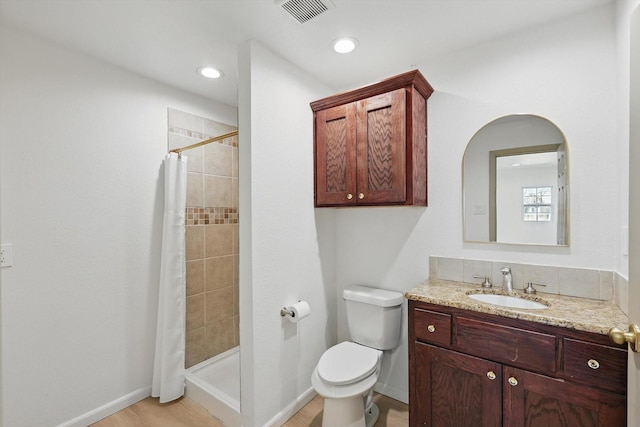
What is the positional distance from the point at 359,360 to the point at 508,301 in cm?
93

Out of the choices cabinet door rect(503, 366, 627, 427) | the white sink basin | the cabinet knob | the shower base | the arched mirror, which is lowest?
the shower base

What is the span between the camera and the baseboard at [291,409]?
1866 mm

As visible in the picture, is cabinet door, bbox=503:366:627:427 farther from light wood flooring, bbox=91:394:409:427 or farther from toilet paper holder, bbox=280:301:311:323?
toilet paper holder, bbox=280:301:311:323

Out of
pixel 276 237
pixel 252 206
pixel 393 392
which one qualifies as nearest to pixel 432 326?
pixel 393 392

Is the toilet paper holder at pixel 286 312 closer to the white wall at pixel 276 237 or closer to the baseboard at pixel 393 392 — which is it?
the white wall at pixel 276 237

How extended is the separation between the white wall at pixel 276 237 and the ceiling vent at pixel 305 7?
346mm

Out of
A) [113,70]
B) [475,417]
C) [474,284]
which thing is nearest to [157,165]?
[113,70]

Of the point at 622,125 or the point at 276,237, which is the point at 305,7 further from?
the point at 622,125

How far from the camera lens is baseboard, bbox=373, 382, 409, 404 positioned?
7.02ft

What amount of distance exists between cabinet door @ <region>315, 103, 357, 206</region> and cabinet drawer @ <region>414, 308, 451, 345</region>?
817 mm

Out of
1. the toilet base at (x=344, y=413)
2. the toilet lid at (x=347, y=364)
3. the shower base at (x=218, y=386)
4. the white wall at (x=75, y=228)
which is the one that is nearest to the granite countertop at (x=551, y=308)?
the toilet lid at (x=347, y=364)

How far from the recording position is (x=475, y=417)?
1.47 meters

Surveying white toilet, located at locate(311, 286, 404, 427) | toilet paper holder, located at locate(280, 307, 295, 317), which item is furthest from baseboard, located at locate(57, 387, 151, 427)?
white toilet, located at locate(311, 286, 404, 427)

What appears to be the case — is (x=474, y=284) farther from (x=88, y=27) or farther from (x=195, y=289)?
(x=88, y=27)
